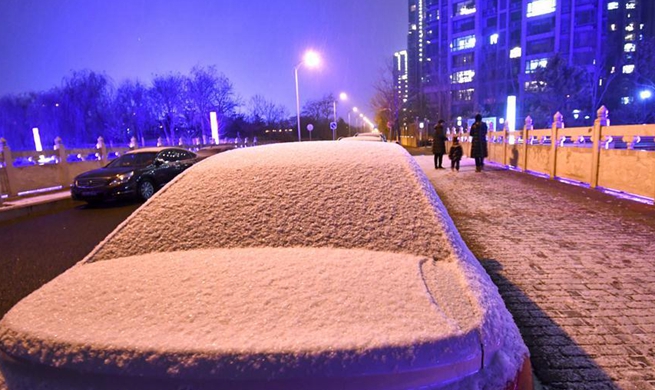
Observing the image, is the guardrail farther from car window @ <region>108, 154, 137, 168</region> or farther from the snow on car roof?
car window @ <region>108, 154, 137, 168</region>

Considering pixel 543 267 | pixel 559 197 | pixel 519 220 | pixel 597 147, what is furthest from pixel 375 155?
pixel 597 147

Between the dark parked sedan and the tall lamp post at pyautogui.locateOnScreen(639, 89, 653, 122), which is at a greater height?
the tall lamp post at pyautogui.locateOnScreen(639, 89, 653, 122)

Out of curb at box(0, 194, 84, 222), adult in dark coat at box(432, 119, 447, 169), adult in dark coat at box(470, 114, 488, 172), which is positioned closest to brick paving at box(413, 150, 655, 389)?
adult in dark coat at box(470, 114, 488, 172)

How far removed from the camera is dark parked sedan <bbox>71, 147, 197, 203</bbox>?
33.9ft

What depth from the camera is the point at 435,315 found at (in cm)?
134

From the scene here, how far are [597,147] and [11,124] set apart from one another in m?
73.2

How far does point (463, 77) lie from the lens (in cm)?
7775

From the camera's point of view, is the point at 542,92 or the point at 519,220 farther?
the point at 542,92

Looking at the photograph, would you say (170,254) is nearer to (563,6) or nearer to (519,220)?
(519,220)

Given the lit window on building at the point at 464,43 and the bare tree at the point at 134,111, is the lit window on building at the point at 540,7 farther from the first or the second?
the bare tree at the point at 134,111

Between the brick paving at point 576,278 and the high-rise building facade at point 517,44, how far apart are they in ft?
184

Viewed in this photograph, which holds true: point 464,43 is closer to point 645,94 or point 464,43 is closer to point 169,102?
point 645,94

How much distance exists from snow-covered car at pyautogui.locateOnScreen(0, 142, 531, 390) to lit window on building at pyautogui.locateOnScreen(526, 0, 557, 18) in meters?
80.0

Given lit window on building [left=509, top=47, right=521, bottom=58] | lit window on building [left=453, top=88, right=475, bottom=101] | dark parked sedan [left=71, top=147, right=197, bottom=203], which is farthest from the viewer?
lit window on building [left=453, top=88, right=475, bottom=101]
